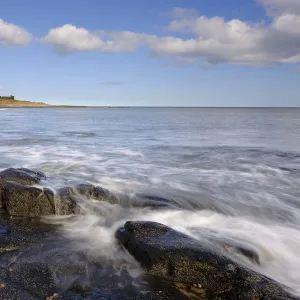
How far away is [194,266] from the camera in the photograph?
4875 millimetres

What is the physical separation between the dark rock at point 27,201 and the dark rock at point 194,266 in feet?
8.91

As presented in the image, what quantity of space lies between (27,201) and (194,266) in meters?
4.50

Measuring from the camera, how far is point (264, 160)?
1711 cm

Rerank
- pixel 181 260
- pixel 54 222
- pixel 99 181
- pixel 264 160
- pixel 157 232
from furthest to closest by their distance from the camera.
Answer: pixel 264 160
pixel 99 181
pixel 54 222
pixel 157 232
pixel 181 260

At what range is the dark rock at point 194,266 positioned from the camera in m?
4.45

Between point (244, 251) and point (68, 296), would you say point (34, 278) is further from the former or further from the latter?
point (244, 251)

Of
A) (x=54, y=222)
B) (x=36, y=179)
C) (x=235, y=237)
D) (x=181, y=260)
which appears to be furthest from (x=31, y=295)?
(x=36, y=179)

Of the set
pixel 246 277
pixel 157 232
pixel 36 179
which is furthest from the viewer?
pixel 36 179

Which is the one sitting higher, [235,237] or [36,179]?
[36,179]

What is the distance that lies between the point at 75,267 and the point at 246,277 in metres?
2.76

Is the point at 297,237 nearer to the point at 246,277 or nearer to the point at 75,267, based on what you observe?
the point at 246,277

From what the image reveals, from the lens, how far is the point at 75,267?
518 centimetres

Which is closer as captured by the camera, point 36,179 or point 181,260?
point 181,260

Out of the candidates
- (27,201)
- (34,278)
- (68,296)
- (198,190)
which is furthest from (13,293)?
(198,190)
